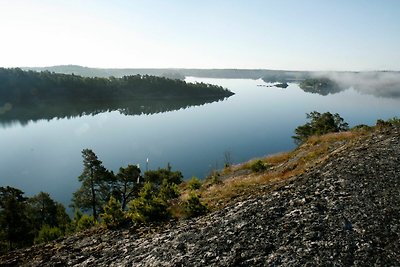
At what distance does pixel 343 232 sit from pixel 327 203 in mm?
2716

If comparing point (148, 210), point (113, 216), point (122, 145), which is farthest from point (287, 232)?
point (122, 145)

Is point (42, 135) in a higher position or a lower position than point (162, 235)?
lower

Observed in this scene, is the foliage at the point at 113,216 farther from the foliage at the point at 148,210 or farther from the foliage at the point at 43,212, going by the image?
the foliage at the point at 43,212

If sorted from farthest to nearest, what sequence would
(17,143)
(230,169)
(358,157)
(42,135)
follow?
(42,135) → (17,143) → (230,169) → (358,157)

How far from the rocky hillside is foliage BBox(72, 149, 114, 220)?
33909 millimetres

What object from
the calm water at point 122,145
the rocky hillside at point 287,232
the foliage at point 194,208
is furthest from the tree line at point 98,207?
the calm water at point 122,145

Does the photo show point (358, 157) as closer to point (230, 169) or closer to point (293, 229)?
point (293, 229)

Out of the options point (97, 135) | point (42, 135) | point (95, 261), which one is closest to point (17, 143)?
point (42, 135)

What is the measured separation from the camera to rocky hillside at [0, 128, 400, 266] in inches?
591

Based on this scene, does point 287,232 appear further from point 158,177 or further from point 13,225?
point 158,177

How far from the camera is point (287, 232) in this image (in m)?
16.6

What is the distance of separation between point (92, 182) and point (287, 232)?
153 ft

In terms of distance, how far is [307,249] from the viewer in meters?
15.1

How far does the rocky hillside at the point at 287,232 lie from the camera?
15007mm
